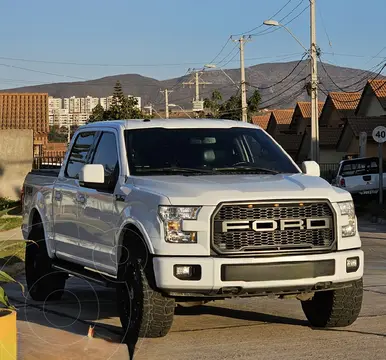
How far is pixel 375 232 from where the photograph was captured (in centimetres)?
2284

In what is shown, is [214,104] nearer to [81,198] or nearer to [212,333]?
[81,198]

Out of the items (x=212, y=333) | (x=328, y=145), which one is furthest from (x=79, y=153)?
(x=328, y=145)

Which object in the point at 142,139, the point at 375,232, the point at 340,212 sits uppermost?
the point at 142,139

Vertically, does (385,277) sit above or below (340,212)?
below

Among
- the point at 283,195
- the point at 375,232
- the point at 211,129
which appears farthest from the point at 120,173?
the point at 375,232

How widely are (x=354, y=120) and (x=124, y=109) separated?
53.5 ft

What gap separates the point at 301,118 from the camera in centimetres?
7069

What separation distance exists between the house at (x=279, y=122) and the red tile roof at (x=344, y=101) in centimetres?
861

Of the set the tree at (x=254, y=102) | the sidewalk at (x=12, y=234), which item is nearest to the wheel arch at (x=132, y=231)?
the sidewalk at (x=12, y=234)

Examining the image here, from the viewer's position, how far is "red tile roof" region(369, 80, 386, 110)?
5222 centimetres

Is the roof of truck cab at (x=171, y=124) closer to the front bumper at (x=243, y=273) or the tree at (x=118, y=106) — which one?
the front bumper at (x=243, y=273)

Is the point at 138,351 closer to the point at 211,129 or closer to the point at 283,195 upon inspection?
the point at 283,195

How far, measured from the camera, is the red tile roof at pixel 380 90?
52219mm

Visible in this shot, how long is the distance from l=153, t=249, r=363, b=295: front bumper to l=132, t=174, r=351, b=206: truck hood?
50 centimetres
